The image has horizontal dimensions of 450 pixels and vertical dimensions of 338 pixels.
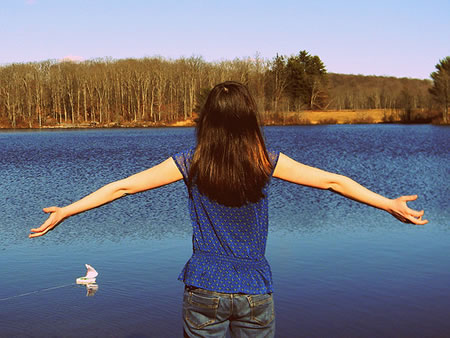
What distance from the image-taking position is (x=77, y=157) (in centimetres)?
3419

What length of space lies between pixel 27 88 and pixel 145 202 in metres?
85.1

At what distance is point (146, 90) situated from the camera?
3607 inches

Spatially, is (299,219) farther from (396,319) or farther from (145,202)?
(396,319)

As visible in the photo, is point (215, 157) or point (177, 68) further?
point (177, 68)

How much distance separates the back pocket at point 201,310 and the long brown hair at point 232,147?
1.32 ft

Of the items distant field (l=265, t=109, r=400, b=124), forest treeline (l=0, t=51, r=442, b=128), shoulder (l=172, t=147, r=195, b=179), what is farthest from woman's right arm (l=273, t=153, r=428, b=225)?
Result: forest treeline (l=0, t=51, r=442, b=128)

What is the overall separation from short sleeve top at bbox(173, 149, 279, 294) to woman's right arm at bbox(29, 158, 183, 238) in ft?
0.16

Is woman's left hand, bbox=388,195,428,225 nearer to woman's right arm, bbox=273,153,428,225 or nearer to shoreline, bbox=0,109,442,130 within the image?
woman's right arm, bbox=273,153,428,225

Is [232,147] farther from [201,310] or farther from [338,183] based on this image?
[201,310]

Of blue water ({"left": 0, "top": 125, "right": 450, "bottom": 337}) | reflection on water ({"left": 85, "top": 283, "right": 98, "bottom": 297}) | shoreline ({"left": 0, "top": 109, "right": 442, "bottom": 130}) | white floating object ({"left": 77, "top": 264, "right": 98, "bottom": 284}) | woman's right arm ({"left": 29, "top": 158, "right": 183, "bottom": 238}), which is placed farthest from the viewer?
shoreline ({"left": 0, "top": 109, "right": 442, "bottom": 130})

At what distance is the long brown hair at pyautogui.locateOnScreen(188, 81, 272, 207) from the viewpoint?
7.52 feet

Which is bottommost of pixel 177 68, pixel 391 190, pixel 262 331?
pixel 391 190

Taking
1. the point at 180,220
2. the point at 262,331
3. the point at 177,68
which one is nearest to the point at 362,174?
the point at 180,220

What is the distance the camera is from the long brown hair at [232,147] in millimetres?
2291
